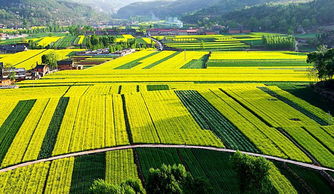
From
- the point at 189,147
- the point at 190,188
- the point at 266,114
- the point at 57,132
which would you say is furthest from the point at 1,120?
the point at 266,114

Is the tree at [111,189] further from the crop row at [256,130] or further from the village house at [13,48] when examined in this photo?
the village house at [13,48]

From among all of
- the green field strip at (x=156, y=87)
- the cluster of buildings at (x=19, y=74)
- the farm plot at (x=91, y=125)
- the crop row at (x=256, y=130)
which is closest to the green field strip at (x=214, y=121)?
the crop row at (x=256, y=130)

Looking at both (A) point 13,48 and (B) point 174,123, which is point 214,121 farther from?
(A) point 13,48

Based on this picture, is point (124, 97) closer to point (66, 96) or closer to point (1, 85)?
point (66, 96)

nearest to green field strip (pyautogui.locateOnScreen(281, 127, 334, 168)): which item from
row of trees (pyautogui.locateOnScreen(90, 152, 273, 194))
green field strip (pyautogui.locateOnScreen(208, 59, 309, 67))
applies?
row of trees (pyautogui.locateOnScreen(90, 152, 273, 194))

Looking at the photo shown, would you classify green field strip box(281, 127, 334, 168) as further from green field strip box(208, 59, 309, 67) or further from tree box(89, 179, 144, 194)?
green field strip box(208, 59, 309, 67)

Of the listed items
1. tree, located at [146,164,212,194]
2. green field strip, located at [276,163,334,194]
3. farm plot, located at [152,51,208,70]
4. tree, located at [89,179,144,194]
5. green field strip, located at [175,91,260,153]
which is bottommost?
green field strip, located at [276,163,334,194]

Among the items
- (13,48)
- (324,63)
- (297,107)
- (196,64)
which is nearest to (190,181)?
(297,107)
